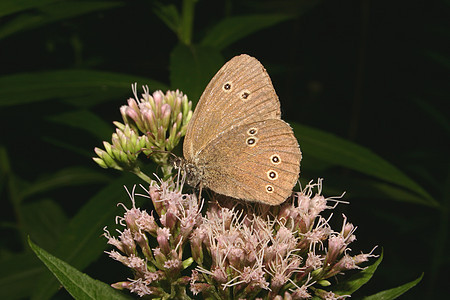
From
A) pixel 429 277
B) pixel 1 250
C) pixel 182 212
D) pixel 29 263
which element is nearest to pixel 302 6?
pixel 429 277

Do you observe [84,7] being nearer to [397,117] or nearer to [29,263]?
[29,263]

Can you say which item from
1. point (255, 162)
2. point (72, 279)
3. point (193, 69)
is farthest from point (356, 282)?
point (193, 69)

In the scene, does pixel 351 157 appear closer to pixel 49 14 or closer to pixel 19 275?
pixel 49 14

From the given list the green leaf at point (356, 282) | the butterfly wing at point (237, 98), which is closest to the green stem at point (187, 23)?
the butterfly wing at point (237, 98)

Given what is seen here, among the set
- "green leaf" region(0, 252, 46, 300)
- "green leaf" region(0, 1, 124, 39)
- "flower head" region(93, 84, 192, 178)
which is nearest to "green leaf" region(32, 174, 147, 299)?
"flower head" region(93, 84, 192, 178)

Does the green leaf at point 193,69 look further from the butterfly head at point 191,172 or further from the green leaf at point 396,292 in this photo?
the green leaf at point 396,292
